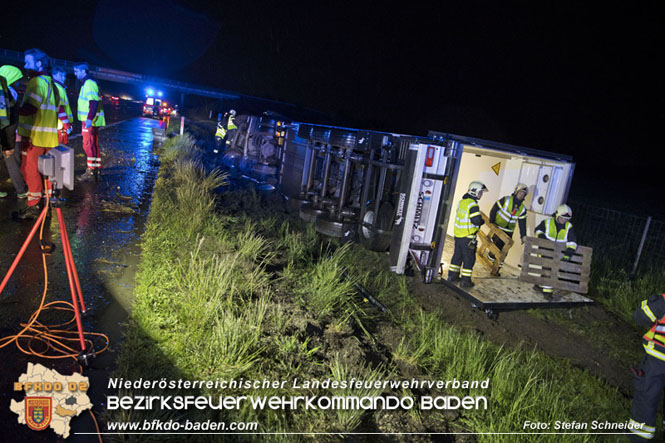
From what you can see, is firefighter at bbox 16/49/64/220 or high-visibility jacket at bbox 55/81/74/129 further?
high-visibility jacket at bbox 55/81/74/129

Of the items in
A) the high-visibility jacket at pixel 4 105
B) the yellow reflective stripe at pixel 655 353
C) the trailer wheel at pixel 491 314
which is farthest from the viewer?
the trailer wheel at pixel 491 314

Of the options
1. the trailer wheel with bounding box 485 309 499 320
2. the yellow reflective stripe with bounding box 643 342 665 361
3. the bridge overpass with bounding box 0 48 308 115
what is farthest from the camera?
the bridge overpass with bounding box 0 48 308 115

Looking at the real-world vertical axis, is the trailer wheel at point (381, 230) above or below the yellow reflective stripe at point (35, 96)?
below

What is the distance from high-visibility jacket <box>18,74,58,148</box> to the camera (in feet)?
19.7

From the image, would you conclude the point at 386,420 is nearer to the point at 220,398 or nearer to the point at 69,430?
the point at 220,398

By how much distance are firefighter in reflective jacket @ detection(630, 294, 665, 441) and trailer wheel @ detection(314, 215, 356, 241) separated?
497cm

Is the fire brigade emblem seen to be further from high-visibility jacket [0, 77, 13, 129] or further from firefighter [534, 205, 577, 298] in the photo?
firefighter [534, 205, 577, 298]

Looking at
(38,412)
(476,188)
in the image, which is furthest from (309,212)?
(38,412)

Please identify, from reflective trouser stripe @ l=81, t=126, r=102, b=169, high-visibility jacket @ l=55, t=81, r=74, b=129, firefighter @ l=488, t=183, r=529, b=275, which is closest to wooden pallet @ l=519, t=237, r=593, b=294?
firefighter @ l=488, t=183, r=529, b=275

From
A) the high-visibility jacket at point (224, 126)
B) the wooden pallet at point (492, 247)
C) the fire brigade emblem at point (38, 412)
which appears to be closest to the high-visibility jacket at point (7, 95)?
the fire brigade emblem at point (38, 412)

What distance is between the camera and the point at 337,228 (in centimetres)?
827

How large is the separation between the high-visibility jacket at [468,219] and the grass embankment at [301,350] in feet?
5.19

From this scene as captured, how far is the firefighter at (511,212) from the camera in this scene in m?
8.28

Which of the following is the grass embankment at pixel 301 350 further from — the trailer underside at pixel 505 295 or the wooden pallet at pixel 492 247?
the wooden pallet at pixel 492 247
